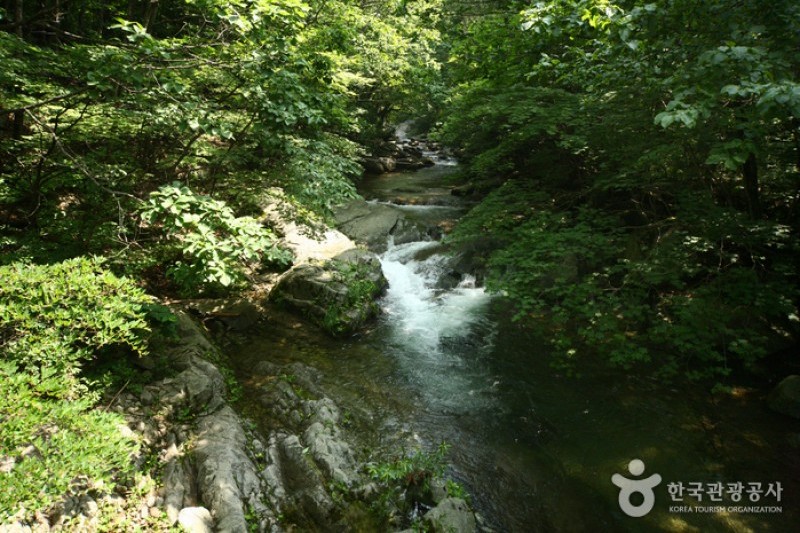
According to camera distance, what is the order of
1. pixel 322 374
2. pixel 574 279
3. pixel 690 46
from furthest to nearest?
pixel 574 279 < pixel 322 374 < pixel 690 46

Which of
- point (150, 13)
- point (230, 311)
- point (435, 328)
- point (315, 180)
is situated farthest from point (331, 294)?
point (150, 13)

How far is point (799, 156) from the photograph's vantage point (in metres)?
6.15

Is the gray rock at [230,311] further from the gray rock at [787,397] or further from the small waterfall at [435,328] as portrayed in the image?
the gray rock at [787,397]

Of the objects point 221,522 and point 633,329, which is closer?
point 221,522

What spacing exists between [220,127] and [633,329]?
780 cm

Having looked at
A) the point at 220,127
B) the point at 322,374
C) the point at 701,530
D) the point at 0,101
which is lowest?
the point at 322,374

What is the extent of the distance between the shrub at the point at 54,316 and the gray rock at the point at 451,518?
3.72 meters

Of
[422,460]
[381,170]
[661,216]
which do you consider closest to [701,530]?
[422,460]

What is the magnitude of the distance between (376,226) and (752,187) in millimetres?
10189

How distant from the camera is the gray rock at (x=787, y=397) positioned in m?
6.21

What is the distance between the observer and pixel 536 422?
6.52 m

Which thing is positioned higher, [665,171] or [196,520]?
[665,171]

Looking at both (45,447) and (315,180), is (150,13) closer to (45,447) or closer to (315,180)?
(315,180)

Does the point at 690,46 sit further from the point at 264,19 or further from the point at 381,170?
the point at 381,170
